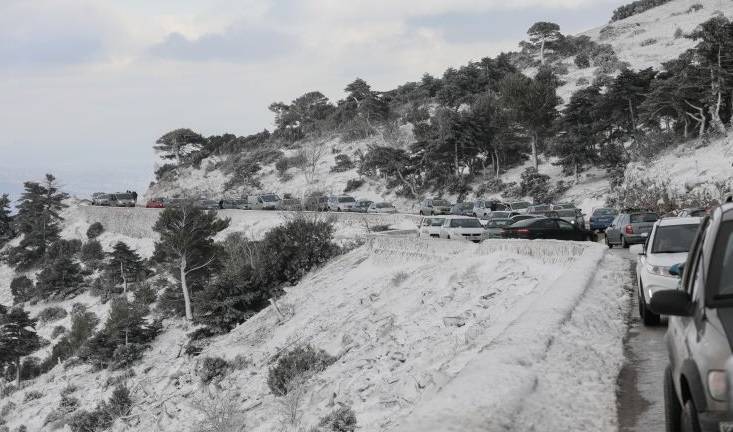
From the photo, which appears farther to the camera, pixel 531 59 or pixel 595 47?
pixel 531 59

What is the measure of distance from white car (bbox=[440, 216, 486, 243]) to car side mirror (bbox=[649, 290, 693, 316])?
1309 inches

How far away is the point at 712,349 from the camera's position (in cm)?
359

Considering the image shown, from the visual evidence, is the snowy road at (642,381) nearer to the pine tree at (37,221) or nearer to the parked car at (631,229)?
the parked car at (631,229)

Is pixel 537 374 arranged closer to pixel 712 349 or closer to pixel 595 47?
pixel 712 349

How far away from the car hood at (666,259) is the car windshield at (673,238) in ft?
0.91

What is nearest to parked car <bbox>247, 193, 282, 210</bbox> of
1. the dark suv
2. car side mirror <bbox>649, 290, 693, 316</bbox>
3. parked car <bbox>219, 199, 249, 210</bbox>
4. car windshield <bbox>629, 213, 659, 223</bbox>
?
parked car <bbox>219, 199, 249, 210</bbox>

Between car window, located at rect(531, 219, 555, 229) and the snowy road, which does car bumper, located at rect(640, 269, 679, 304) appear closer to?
the snowy road

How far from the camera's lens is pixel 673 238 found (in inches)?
476

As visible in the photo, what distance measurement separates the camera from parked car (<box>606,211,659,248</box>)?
83.8 feet

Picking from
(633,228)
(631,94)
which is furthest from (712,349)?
(631,94)

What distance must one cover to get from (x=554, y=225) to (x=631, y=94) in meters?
31.2

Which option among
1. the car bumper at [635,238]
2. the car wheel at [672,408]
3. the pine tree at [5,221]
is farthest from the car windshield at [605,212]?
the pine tree at [5,221]

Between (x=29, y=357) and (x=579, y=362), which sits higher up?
(x=579, y=362)

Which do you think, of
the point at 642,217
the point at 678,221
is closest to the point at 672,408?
the point at 678,221
